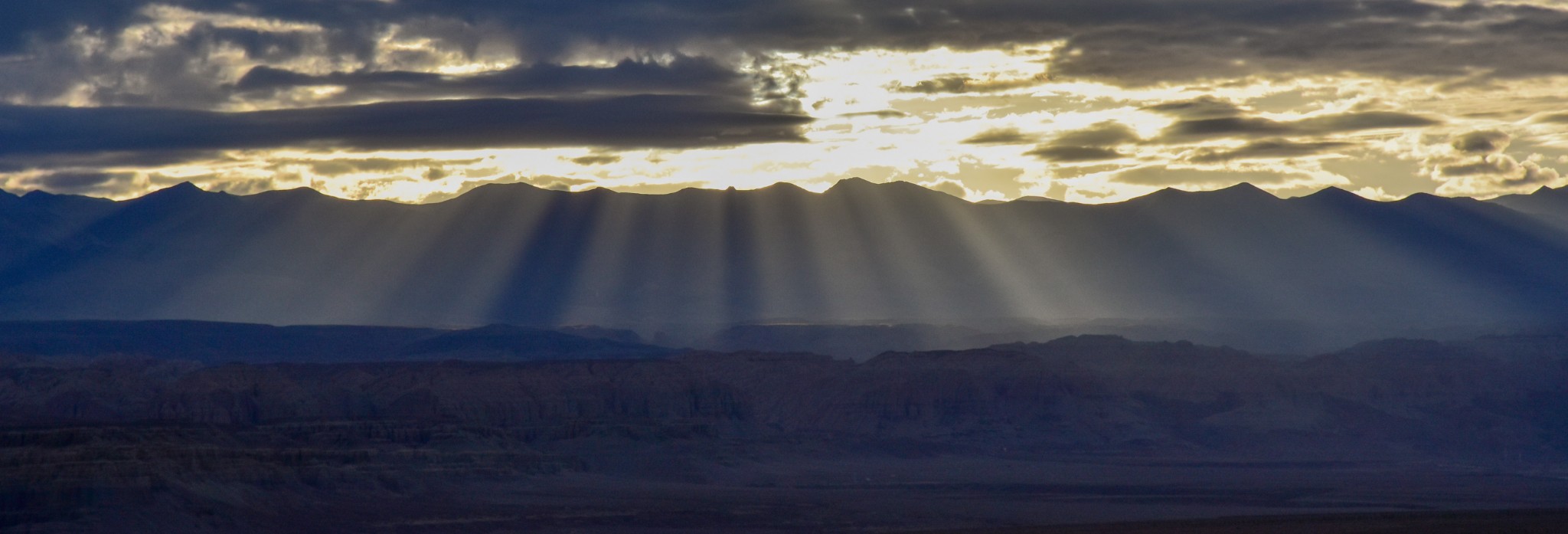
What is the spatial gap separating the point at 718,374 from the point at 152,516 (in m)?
95.7

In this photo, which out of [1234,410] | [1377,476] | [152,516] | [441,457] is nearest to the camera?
[152,516]

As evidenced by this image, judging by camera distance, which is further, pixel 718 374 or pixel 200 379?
pixel 718 374

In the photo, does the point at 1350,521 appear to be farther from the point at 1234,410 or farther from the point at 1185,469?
the point at 1234,410

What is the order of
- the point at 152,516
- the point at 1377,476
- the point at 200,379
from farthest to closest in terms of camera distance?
1. the point at 200,379
2. the point at 1377,476
3. the point at 152,516

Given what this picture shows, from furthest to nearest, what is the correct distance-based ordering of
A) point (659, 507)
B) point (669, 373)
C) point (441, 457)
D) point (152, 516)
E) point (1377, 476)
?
point (669, 373) → point (1377, 476) → point (441, 457) → point (659, 507) → point (152, 516)

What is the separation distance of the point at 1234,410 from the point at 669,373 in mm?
50134

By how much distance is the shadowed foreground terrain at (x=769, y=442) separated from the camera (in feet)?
328

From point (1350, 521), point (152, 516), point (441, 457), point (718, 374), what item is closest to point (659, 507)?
point (441, 457)

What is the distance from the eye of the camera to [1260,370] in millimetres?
191500

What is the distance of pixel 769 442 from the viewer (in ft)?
513

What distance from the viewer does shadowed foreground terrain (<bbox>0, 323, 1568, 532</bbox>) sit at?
9994cm

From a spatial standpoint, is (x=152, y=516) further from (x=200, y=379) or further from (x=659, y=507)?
(x=200, y=379)

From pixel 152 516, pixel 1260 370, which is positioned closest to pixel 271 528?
pixel 152 516

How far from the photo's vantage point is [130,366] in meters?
172
